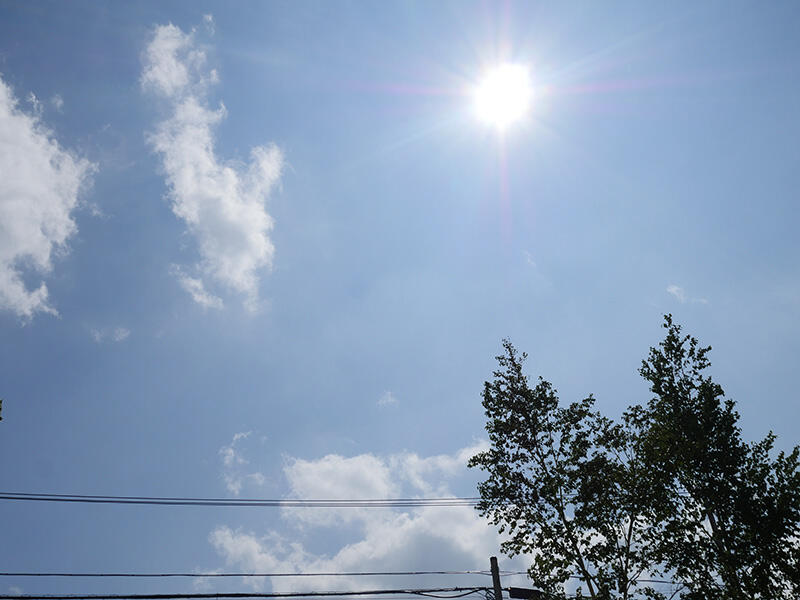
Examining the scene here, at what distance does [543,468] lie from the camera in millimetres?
20281

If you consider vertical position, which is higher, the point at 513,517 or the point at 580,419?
the point at 580,419

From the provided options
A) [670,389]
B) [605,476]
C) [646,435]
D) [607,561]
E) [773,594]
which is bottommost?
[773,594]

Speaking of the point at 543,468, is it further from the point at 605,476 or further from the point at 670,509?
the point at 670,509

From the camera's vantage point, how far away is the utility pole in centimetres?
2347

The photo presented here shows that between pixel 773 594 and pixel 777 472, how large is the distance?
5199mm

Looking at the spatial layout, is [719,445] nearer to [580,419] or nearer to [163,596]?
[580,419]

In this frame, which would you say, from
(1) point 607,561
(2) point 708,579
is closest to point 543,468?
(1) point 607,561

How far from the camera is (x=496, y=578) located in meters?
23.8

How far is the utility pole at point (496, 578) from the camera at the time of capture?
23.5 meters

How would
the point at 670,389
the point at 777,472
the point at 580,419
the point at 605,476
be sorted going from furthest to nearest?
the point at 670,389, the point at 777,472, the point at 580,419, the point at 605,476

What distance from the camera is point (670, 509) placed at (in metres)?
18.6

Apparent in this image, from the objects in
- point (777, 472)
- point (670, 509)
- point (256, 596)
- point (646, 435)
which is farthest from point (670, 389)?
point (256, 596)

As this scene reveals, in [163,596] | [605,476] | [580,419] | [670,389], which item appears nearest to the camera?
[163,596]

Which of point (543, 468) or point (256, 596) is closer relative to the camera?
point (256, 596)
